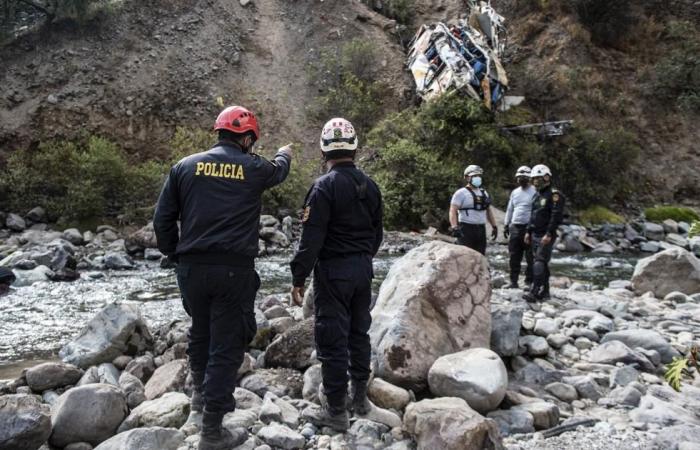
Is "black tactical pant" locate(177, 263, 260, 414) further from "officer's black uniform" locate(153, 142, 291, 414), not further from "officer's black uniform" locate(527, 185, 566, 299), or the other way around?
"officer's black uniform" locate(527, 185, 566, 299)

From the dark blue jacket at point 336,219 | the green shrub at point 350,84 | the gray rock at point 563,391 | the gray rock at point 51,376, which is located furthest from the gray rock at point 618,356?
the green shrub at point 350,84

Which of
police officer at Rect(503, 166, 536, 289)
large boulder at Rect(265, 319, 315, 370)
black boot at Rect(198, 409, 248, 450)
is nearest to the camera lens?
black boot at Rect(198, 409, 248, 450)

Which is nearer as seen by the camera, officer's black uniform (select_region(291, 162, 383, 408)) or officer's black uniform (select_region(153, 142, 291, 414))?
officer's black uniform (select_region(153, 142, 291, 414))

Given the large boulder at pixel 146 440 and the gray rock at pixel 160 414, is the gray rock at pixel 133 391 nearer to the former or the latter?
the gray rock at pixel 160 414

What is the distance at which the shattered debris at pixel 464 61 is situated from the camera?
69.1ft

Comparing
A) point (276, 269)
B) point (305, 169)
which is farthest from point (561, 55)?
point (276, 269)

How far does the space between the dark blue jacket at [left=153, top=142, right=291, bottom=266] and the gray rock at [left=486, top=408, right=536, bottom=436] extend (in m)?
2.16

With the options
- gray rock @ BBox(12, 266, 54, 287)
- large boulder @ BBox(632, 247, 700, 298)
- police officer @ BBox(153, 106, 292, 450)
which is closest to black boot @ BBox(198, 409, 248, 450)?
police officer @ BBox(153, 106, 292, 450)

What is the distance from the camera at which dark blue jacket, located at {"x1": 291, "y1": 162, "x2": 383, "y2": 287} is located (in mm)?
3596

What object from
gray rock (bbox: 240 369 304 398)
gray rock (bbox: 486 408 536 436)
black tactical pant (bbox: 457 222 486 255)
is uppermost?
black tactical pant (bbox: 457 222 486 255)

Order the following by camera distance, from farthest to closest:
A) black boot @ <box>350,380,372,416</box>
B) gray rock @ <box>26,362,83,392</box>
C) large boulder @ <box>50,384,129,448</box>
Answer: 1. gray rock @ <box>26,362,83,392</box>
2. black boot @ <box>350,380,372,416</box>
3. large boulder @ <box>50,384,129,448</box>

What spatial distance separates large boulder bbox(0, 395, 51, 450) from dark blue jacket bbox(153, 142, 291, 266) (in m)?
1.24

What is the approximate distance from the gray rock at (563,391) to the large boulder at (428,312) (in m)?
0.64

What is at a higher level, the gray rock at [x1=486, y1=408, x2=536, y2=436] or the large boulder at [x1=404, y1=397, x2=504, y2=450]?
the large boulder at [x1=404, y1=397, x2=504, y2=450]
